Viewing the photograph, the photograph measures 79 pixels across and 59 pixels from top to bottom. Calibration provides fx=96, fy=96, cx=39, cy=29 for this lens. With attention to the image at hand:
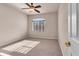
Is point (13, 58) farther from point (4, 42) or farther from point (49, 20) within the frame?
point (49, 20)

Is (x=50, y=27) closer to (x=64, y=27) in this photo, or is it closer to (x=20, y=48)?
(x=20, y=48)

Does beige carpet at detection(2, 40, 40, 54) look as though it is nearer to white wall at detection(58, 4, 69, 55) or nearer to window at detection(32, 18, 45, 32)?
white wall at detection(58, 4, 69, 55)

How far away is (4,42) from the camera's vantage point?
503 cm

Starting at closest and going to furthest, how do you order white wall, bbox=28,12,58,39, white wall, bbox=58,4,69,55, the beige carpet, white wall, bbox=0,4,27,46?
white wall, bbox=58,4,69,55 → the beige carpet → white wall, bbox=0,4,27,46 → white wall, bbox=28,12,58,39

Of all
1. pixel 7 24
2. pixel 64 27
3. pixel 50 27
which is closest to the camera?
pixel 64 27

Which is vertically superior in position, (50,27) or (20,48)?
(50,27)

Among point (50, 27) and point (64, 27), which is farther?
point (50, 27)

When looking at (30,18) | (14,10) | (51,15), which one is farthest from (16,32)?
(51,15)

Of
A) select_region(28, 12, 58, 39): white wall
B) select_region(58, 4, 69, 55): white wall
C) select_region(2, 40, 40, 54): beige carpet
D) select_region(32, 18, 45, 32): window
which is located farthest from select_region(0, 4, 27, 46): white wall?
select_region(58, 4, 69, 55): white wall

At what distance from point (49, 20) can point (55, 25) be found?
64cm

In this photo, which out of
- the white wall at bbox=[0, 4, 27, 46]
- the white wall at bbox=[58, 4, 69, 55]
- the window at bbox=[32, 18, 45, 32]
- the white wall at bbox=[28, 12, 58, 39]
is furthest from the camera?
the window at bbox=[32, 18, 45, 32]

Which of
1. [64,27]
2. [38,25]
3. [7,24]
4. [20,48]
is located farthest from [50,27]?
[64,27]

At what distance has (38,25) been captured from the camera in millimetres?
8336

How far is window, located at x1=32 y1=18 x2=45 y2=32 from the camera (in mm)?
8164
